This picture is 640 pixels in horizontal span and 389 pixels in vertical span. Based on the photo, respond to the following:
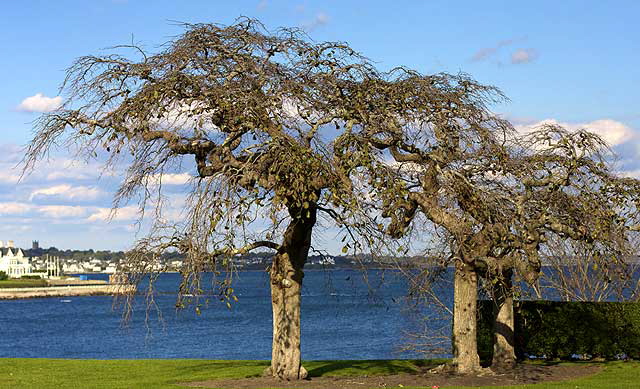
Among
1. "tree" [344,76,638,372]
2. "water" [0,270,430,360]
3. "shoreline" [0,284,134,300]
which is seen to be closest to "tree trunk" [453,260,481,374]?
"tree" [344,76,638,372]

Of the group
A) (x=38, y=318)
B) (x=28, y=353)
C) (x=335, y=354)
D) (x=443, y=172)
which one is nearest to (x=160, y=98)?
(x=443, y=172)

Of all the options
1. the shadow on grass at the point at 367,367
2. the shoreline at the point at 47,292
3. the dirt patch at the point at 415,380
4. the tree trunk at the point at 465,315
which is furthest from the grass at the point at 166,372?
the shoreline at the point at 47,292

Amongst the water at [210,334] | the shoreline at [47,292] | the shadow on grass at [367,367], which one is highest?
the shoreline at [47,292]

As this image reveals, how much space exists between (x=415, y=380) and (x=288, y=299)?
3228mm

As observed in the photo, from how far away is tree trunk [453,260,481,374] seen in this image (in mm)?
18766

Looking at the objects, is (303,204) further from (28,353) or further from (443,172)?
(28,353)

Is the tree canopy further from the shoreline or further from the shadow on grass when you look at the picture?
the shoreline

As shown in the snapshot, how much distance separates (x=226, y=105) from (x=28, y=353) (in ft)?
141

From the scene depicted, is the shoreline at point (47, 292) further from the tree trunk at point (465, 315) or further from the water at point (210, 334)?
the tree trunk at point (465, 315)

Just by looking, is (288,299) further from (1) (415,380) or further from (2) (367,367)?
(2) (367,367)

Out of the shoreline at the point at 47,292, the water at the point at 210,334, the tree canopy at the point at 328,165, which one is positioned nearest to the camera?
the tree canopy at the point at 328,165

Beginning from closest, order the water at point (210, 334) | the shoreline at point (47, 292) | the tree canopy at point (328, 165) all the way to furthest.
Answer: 1. the tree canopy at point (328, 165)
2. the water at point (210, 334)
3. the shoreline at point (47, 292)

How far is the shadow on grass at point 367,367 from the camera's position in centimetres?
2023

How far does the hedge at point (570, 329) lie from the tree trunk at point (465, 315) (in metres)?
3.45
